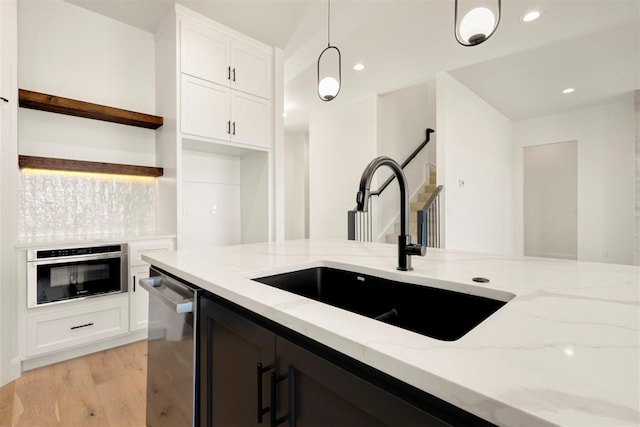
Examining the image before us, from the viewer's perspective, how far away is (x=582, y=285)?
85 cm

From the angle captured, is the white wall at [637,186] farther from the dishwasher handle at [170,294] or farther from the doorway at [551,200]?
the dishwasher handle at [170,294]

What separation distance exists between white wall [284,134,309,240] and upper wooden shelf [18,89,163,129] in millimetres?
4997

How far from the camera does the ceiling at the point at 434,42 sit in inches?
112

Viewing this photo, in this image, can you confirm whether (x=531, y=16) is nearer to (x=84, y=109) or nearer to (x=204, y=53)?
(x=204, y=53)

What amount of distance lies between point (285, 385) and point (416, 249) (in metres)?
0.57

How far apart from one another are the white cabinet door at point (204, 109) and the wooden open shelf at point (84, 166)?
0.56 meters

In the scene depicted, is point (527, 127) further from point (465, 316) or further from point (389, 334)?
point (389, 334)

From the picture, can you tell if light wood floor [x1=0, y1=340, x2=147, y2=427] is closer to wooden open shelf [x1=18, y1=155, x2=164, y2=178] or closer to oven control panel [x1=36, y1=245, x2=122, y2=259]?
oven control panel [x1=36, y1=245, x2=122, y2=259]

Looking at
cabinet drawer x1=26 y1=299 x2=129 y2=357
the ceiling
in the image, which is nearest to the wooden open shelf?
cabinet drawer x1=26 y1=299 x2=129 y2=357

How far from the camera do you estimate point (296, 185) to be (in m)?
8.03

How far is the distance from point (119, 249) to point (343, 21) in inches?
115

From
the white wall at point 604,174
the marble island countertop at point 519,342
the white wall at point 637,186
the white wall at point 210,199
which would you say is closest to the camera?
the marble island countertop at point 519,342

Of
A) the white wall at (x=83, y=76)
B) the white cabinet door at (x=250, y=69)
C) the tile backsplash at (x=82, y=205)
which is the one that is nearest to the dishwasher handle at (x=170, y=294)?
the tile backsplash at (x=82, y=205)

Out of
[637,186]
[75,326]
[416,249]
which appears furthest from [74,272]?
[637,186]
